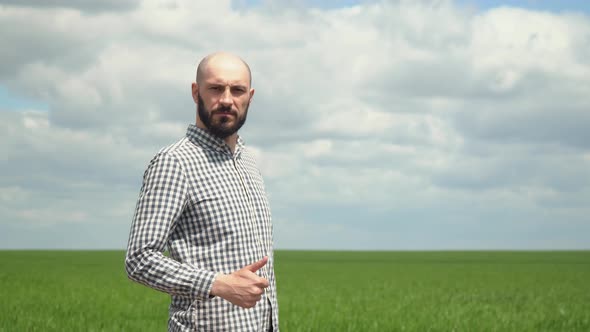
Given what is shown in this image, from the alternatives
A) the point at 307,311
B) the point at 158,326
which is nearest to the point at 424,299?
the point at 307,311

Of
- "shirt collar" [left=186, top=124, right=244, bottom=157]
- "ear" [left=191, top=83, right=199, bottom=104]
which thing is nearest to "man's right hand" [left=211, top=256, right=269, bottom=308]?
"shirt collar" [left=186, top=124, right=244, bottom=157]

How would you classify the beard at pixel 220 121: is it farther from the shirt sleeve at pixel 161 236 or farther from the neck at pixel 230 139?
the shirt sleeve at pixel 161 236

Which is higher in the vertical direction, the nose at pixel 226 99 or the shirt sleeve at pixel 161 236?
the nose at pixel 226 99

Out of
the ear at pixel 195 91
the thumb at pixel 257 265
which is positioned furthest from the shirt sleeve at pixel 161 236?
the ear at pixel 195 91

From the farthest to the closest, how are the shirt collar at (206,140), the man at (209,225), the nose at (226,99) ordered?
the shirt collar at (206,140) < the nose at (226,99) < the man at (209,225)

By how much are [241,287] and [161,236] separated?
437 mm

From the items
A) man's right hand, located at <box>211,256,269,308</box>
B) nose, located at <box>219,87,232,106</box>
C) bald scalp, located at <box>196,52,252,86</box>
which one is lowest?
man's right hand, located at <box>211,256,269,308</box>

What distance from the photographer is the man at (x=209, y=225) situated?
2.99 meters

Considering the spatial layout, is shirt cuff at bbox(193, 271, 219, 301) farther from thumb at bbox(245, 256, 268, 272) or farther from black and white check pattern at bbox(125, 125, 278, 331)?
thumb at bbox(245, 256, 268, 272)

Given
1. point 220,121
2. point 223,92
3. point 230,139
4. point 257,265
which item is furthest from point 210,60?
point 257,265

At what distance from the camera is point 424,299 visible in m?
20.3

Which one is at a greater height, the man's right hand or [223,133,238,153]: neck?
[223,133,238,153]: neck

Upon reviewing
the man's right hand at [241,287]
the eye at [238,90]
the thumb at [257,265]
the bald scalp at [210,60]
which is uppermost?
the bald scalp at [210,60]

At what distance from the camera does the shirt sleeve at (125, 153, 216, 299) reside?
2.97 m
